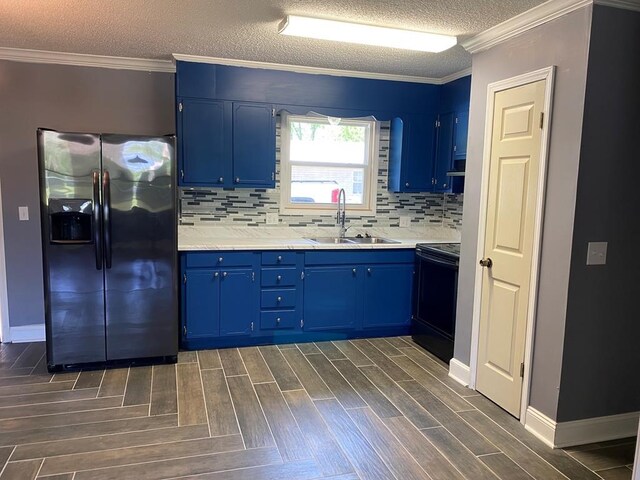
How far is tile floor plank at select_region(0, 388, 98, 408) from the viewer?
9.66 feet

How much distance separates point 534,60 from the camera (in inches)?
107

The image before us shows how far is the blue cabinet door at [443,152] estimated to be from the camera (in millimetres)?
4410

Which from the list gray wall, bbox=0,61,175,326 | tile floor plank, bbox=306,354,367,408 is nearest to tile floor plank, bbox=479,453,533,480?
tile floor plank, bbox=306,354,367,408

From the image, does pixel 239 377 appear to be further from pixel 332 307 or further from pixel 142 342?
pixel 332 307

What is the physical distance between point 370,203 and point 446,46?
6.06 feet

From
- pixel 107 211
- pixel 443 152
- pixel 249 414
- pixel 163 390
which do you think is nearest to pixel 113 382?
pixel 163 390

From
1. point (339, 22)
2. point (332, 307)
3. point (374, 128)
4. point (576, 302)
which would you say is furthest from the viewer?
point (374, 128)

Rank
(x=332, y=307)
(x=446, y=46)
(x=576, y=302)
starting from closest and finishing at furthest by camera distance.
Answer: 1. (x=576, y=302)
2. (x=446, y=46)
3. (x=332, y=307)

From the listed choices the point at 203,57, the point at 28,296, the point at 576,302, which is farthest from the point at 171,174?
the point at 576,302

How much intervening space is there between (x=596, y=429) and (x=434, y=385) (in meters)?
1.01

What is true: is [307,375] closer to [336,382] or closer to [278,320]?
[336,382]

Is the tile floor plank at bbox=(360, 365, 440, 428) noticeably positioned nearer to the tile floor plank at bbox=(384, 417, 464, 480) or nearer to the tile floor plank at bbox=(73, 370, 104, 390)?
the tile floor plank at bbox=(384, 417, 464, 480)

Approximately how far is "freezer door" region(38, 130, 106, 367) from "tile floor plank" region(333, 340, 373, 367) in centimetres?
186

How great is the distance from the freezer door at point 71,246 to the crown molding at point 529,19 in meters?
2.63
